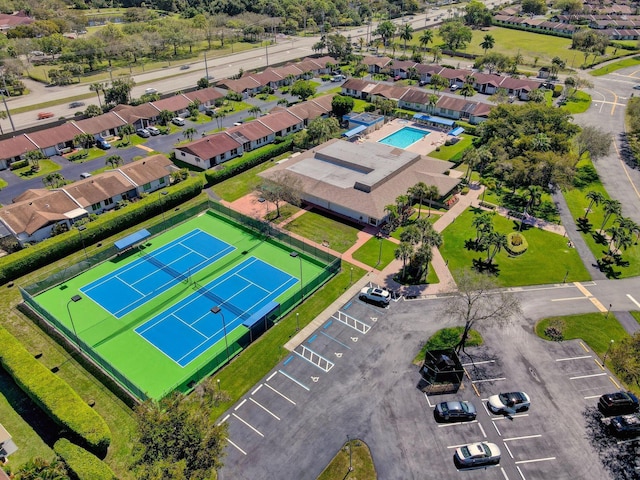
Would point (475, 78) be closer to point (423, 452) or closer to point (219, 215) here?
point (219, 215)

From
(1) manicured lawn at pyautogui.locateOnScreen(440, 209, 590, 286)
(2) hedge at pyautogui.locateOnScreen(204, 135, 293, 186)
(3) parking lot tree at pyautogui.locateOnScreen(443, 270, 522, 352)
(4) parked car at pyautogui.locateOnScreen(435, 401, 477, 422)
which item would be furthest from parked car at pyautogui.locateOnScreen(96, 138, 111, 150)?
(4) parked car at pyautogui.locateOnScreen(435, 401, 477, 422)

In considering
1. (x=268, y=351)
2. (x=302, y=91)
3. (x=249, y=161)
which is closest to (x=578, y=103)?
(x=302, y=91)

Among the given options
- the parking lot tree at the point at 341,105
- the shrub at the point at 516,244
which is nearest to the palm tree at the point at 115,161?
the parking lot tree at the point at 341,105

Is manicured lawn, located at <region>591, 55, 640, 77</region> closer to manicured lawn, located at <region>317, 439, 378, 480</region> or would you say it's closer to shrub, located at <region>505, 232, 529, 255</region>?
shrub, located at <region>505, 232, 529, 255</region>

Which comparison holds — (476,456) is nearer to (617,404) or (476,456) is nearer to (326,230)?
(617,404)

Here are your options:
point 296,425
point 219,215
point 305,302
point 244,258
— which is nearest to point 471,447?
point 296,425

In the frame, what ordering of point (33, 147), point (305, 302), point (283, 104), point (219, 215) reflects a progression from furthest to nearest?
point (283, 104) < point (33, 147) < point (219, 215) < point (305, 302)

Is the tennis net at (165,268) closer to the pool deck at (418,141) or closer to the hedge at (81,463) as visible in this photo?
the hedge at (81,463)
